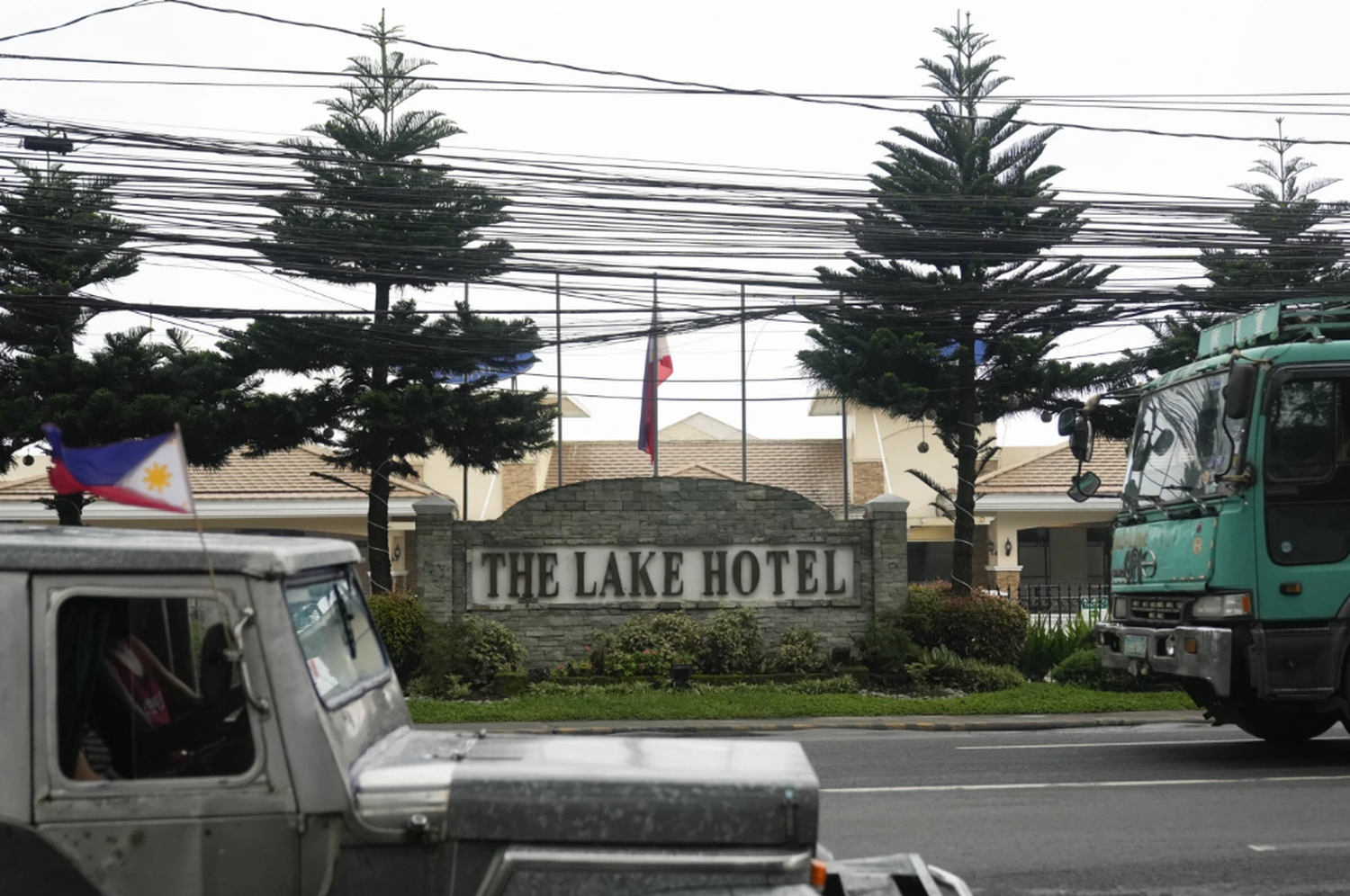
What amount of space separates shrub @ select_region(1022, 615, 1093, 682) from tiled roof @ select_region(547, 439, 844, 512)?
52.5 ft

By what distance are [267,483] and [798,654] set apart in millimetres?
17359

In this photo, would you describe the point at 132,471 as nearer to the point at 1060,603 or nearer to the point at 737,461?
the point at 1060,603

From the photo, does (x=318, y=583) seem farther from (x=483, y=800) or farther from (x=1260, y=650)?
(x=1260, y=650)

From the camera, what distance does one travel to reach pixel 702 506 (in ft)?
66.6

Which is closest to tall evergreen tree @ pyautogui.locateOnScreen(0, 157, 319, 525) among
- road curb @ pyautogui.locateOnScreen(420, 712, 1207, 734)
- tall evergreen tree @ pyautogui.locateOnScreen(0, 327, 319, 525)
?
tall evergreen tree @ pyautogui.locateOnScreen(0, 327, 319, 525)

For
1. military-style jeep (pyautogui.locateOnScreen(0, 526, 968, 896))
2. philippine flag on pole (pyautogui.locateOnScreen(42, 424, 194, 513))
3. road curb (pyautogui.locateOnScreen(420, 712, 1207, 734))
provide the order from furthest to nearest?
road curb (pyautogui.locateOnScreen(420, 712, 1207, 734)) → philippine flag on pole (pyautogui.locateOnScreen(42, 424, 194, 513)) → military-style jeep (pyautogui.locateOnScreen(0, 526, 968, 896))

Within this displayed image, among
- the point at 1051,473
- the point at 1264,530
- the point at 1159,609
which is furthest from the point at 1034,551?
the point at 1264,530

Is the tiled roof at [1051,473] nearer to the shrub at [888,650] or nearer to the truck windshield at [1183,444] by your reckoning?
the shrub at [888,650]

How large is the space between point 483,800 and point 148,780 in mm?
909

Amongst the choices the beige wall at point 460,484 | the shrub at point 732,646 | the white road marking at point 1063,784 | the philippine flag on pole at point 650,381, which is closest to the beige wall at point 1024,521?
the philippine flag on pole at point 650,381

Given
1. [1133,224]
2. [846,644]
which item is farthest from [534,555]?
[1133,224]

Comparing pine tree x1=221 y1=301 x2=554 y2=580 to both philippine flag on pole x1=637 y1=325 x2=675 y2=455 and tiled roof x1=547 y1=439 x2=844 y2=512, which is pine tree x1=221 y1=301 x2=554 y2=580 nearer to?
philippine flag on pole x1=637 y1=325 x2=675 y2=455

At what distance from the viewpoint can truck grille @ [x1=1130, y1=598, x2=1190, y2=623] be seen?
10906mm

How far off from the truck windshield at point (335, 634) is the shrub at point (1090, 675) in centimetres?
1522
